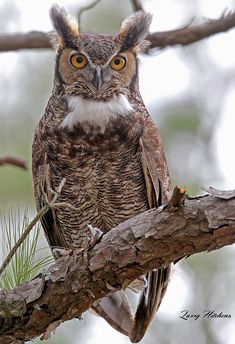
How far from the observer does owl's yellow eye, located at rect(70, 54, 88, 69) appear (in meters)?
3.07

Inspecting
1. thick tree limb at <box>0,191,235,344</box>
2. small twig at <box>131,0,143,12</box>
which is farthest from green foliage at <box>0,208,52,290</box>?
small twig at <box>131,0,143,12</box>

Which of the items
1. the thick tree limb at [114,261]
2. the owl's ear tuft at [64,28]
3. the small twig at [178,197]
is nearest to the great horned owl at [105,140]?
the owl's ear tuft at [64,28]

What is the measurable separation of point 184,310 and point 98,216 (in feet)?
2.48

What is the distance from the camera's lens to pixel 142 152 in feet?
10.1

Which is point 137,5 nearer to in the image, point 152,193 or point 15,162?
point 152,193

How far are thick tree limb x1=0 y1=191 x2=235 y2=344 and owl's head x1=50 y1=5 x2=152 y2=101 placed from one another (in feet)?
2.82

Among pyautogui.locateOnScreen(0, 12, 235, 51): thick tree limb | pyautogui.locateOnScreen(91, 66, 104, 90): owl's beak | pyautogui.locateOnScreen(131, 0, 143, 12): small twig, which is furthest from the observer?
pyautogui.locateOnScreen(131, 0, 143, 12): small twig

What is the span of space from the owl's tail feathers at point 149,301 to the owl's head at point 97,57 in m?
0.74

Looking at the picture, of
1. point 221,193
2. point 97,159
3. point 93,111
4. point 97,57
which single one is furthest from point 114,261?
point 97,57

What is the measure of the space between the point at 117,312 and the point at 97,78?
0.95 meters

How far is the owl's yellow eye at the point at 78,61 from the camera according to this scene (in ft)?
10.1

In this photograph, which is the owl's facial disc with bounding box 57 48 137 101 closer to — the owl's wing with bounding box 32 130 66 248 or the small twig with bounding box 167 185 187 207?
the owl's wing with bounding box 32 130 66 248

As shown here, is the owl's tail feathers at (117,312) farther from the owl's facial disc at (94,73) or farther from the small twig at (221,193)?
the small twig at (221,193)

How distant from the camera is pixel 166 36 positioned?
3.25 m
